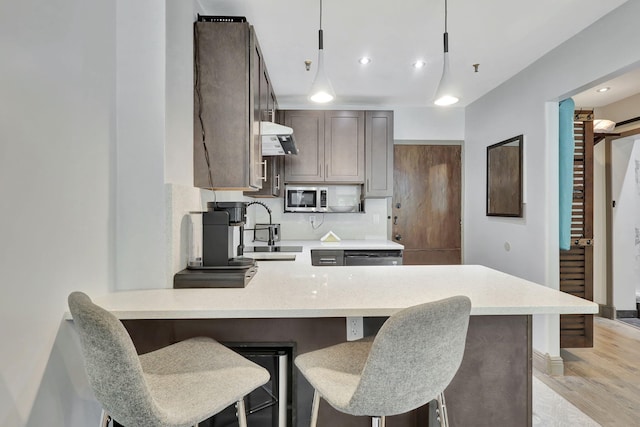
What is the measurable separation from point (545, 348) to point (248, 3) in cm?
331

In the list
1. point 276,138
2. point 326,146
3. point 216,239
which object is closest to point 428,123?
point 326,146

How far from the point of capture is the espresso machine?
1.57 m

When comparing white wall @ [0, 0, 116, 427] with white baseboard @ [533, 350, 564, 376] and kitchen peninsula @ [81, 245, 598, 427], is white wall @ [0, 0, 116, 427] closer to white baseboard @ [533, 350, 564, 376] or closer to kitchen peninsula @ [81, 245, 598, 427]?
kitchen peninsula @ [81, 245, 598, 427]

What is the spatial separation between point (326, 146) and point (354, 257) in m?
1.25

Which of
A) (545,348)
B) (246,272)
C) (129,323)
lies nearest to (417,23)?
(246,272)

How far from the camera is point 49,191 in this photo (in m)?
1.14

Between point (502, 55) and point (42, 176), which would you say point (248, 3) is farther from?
point (502, 55)

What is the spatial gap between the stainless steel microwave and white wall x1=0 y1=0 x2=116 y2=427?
7.94ft

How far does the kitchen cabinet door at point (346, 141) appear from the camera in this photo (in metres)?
3.74

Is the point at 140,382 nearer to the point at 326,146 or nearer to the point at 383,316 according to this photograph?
the point at 383,316

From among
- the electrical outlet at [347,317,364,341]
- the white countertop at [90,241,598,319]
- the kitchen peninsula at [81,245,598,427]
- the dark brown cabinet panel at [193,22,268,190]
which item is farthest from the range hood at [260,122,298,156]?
the electrical outlet at [347,317,364,341]

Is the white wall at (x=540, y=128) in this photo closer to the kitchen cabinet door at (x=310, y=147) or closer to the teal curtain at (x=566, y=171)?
the teal curtain at (x=566, y=171)

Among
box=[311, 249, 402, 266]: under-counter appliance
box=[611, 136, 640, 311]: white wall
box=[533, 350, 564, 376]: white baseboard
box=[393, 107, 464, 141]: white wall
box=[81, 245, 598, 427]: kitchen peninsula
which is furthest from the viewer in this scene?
box=[393, 107, 464, 141]: white wall

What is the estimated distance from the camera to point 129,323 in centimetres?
145
